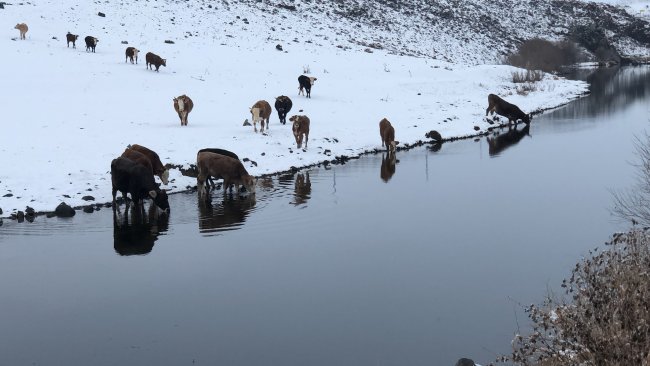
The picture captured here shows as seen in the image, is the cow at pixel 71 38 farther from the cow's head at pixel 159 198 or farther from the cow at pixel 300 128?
the cow's head at pixel 159 198

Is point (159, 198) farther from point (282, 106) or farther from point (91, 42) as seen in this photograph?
point (91, 42)

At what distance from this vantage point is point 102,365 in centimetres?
813

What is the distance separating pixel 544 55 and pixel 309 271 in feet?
189

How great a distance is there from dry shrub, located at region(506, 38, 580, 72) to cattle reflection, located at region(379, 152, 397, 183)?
1298 inches

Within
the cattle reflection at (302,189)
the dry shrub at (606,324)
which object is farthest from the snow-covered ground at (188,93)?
the dry shrub at (606,324)

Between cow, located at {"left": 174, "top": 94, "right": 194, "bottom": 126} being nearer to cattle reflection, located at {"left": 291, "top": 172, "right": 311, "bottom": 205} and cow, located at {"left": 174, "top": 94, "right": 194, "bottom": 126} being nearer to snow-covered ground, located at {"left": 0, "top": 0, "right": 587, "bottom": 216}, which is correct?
snow-covered ground, located at {"left": 0, "top": 0, "right": 587, "bottom": 216}

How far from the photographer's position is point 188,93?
28.5 m

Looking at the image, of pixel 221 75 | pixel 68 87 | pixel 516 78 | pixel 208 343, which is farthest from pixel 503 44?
pixel 208 343

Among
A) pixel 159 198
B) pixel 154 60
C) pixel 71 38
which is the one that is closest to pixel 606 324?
pixel 159 198

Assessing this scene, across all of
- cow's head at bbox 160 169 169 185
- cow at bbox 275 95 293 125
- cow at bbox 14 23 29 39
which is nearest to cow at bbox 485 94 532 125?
cow at bbox 275 95 293 125

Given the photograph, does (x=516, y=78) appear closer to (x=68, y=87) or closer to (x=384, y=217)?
(x=68, y=87)

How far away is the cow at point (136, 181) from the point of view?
14.8m

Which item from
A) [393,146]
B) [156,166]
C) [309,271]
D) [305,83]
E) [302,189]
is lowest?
[309,271]

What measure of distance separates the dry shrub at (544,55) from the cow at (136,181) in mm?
42179
